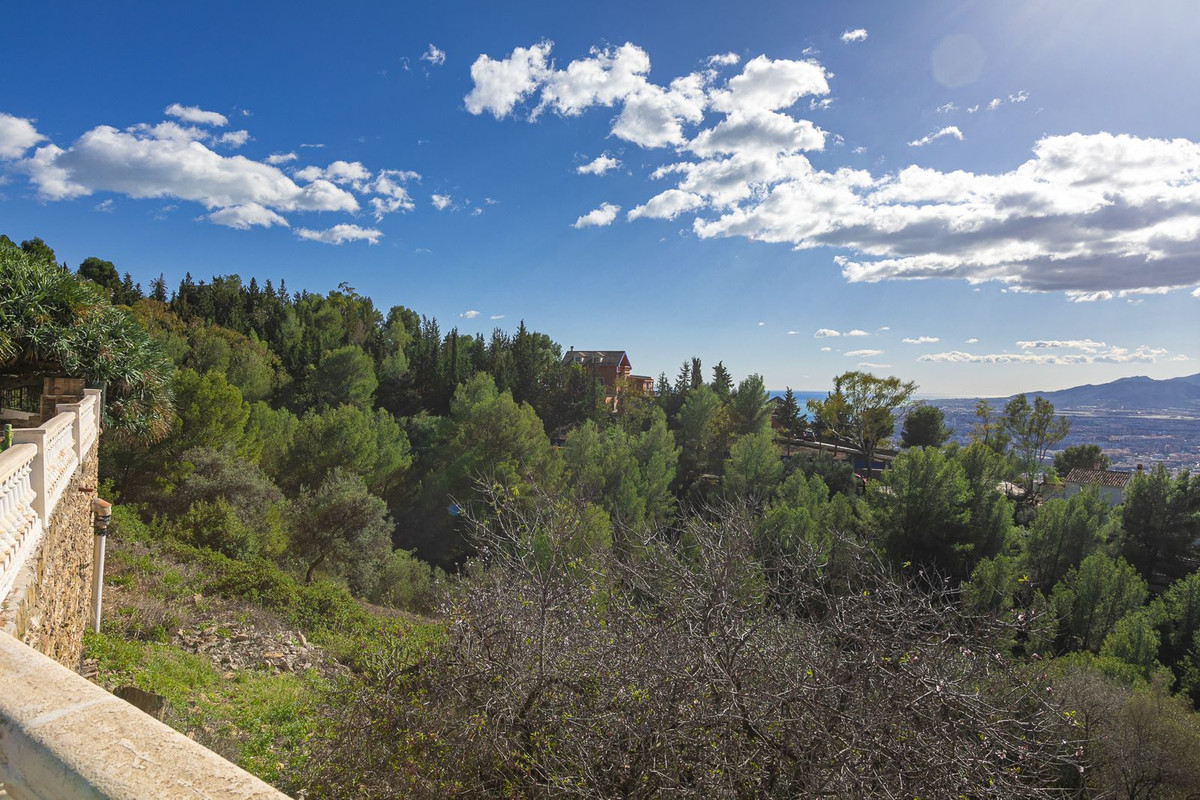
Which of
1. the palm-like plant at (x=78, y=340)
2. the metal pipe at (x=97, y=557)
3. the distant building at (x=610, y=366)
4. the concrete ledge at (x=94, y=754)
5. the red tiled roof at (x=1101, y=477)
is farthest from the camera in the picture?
the distant building at (x=610, y=366)

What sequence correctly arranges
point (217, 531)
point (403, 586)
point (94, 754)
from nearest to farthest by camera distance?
1. point (94, 754)
2. point (217, 531)
3. point (403, 586)

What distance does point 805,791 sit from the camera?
9.92 ft

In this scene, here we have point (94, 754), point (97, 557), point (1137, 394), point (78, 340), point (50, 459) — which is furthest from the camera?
point (1137, 394)

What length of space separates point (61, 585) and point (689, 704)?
194 inches

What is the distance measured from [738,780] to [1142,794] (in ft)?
39.9

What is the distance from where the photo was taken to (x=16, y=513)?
3.55 m

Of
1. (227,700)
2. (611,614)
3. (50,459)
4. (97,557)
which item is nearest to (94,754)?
(611,614)

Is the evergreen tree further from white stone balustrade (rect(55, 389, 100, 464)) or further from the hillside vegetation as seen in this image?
white stone balustrade (rect(55, 389, 100, 464))

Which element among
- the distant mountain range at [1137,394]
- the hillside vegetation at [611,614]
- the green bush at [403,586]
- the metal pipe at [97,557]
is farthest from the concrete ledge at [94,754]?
the distant mountain range at [1137,394]

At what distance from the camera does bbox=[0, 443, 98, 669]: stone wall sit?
3.42 meters

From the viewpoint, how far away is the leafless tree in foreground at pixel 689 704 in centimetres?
327

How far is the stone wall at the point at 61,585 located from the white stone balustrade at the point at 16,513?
0.44 ft

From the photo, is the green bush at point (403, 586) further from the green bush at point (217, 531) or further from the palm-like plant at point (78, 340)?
the palm-like plant at point (78, 340)

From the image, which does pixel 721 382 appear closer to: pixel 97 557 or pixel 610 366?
pixel 610 366
